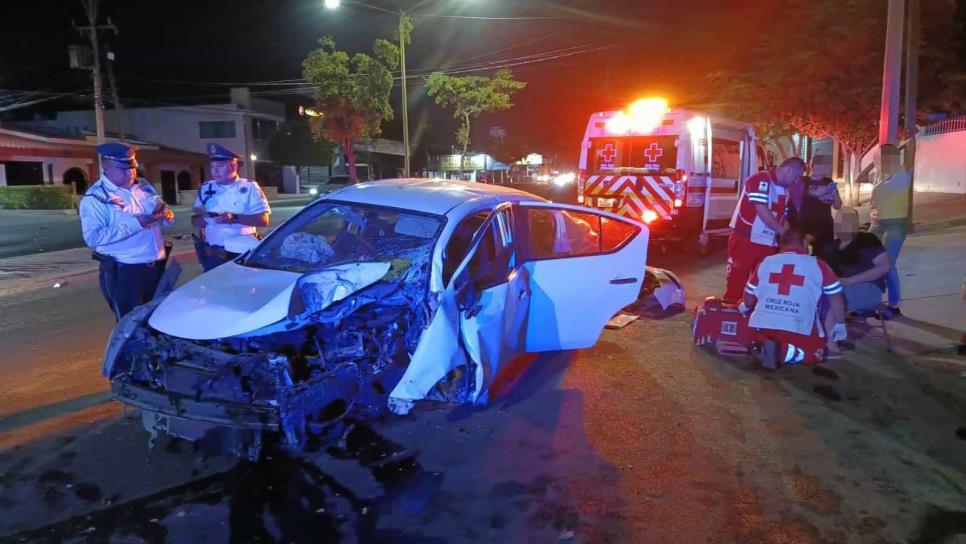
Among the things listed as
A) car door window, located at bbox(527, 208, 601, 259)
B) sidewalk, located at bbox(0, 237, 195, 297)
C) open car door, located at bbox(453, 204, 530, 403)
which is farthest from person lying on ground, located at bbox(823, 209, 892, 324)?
sidewalk, located at bbox(0, 237, 195, 297)

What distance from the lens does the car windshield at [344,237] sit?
4.80 m

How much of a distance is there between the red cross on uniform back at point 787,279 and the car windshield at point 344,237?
277 cm

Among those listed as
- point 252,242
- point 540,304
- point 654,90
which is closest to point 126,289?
point 252,242

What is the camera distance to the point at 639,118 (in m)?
11.6

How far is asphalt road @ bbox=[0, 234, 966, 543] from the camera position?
11.2ft

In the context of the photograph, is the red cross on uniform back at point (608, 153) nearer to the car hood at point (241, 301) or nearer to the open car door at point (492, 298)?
the open car door at point (492, 298)

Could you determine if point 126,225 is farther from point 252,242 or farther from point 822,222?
point 822,222

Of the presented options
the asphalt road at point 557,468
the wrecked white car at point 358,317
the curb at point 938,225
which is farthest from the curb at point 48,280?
the curb at point 938,225

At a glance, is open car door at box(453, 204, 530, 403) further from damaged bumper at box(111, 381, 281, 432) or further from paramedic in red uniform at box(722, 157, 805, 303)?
paramedic in red uniform at box(722, 157, 805, 303)

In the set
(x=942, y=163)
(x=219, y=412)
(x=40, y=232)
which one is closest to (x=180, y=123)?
(x=40, y=232)

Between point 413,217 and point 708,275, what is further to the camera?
point 708,275

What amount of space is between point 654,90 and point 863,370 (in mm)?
24827

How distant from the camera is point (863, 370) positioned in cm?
579

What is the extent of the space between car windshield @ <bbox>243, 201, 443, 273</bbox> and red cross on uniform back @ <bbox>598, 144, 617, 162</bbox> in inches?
294
